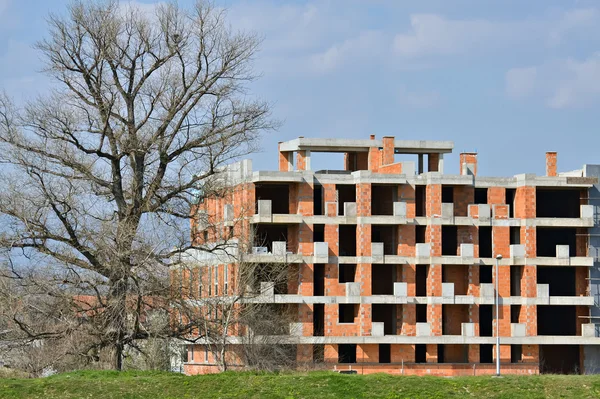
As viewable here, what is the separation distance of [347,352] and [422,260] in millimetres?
7434

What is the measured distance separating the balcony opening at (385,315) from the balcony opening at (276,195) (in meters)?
8.56

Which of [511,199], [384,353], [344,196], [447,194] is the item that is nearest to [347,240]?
[344,196]

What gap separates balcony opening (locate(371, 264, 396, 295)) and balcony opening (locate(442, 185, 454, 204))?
5.64 meters

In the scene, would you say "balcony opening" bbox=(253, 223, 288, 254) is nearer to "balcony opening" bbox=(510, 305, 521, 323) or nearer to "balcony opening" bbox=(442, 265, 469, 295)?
"balcony opening" bbox=(442, 265, 469, 295)

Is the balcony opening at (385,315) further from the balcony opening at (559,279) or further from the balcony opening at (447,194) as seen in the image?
the balcony opening at (559,279)

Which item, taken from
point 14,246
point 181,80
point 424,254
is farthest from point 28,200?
point 424,254

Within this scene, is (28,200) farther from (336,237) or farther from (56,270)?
(336,237)

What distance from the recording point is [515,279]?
7681 cm

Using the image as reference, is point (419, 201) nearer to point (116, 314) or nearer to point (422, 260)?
point (422, 260)

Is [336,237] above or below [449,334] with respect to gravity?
above

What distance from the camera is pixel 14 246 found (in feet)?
154

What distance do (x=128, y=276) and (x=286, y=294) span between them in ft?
89.5

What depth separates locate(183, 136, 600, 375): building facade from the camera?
73000mm

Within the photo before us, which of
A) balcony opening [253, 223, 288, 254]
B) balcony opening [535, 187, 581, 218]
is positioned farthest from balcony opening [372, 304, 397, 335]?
balcony opening [535, 187, 581, 218]
